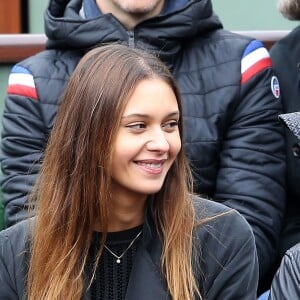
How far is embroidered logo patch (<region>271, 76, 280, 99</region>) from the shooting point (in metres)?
3.41

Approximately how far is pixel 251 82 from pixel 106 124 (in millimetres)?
1062

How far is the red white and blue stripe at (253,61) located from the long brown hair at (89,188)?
2.81ft

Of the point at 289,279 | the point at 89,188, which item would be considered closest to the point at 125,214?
the point at 89,188

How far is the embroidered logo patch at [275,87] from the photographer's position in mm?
3408

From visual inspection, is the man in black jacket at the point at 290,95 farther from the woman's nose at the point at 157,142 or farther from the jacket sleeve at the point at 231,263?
the woman's nose at the point at 157,142

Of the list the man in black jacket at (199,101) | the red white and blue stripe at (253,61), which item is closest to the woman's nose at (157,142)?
the man in black jacket at (199,101)

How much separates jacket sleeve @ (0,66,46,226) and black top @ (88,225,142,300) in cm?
73

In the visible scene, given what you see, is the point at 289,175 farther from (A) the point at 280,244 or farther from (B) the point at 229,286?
(B) the point at 229,286

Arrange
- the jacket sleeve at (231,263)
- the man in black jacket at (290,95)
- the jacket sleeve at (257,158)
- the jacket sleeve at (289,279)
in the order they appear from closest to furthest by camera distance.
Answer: the jacket sleeve at (289,279), the jacket sleeve at (231,263), the jacket sleeve at (257,158), the man in black jacket at (290,95)

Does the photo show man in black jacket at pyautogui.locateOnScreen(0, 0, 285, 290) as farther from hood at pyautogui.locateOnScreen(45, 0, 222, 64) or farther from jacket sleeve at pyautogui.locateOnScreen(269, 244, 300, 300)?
jacket sleeve at pyautogui.locateOnScreen(269, 244, 300, 300)

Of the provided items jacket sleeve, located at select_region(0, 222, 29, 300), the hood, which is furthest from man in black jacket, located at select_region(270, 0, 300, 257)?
jacket sleeve, located at select_region(0, 222, 29, 300)

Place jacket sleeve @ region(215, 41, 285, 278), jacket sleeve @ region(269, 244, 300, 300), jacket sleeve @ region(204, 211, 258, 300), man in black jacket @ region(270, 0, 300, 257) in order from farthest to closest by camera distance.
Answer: man in black jacket @ region(270, 0, 300, 257), jacket sleeve @ region(215, 41, 285, 278), jacket sleeve @ region(204, 211, 258, 300), jacket sleeve @ region(269, 244, 300, 300)

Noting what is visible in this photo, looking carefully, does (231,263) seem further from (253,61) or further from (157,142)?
(253,61)

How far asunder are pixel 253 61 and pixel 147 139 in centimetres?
108
